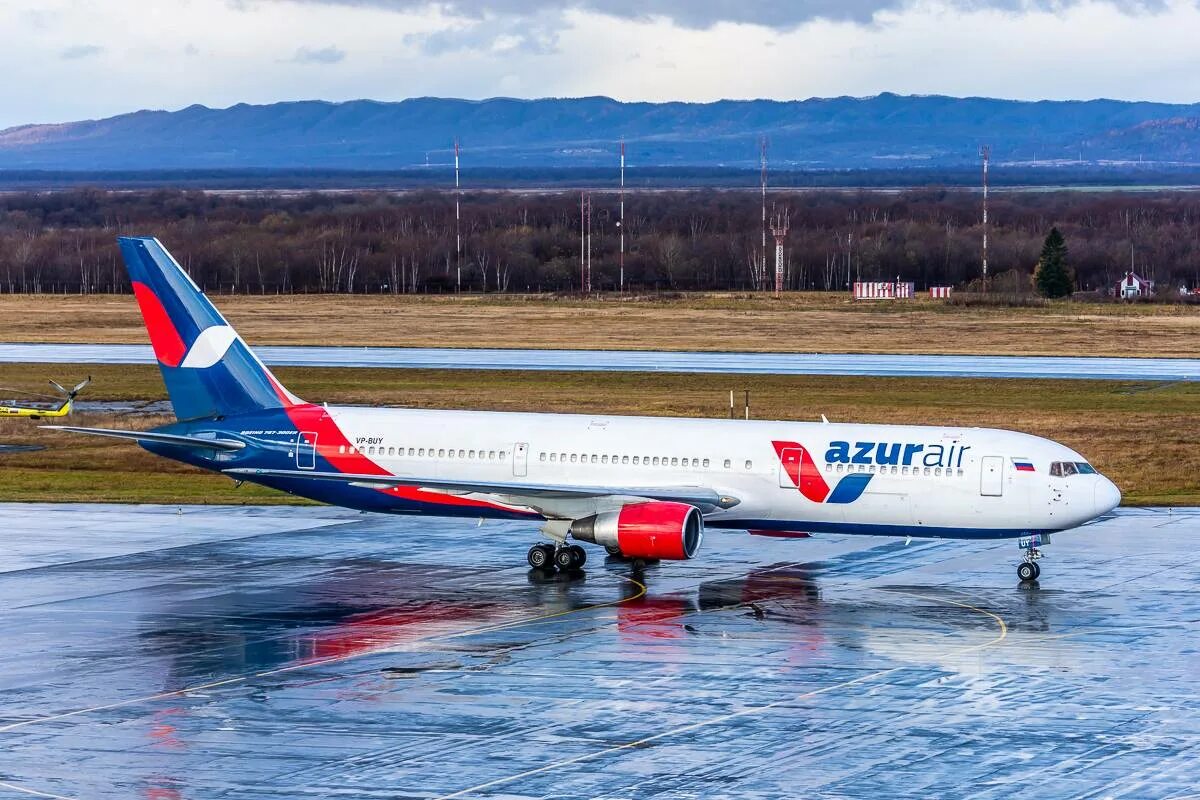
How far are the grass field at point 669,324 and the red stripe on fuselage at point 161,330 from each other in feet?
230

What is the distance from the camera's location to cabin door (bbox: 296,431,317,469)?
46.4 metres

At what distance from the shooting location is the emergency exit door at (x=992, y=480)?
42.2 meters

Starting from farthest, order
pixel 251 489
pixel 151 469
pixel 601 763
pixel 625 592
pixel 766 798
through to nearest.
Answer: pixel 151 469 < pixel 251 489 < pixel 625 592 < pixel 601 763 < pixel 766 798

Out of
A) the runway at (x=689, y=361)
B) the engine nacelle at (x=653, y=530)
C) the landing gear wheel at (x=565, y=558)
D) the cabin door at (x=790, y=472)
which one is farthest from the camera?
the runway at (x=689, y=361)

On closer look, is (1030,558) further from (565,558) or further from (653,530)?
(565,558)

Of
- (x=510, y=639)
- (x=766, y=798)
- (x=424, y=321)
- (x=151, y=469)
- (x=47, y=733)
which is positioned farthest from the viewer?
(x=424, y=321)

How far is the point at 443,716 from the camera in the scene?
97.6ft

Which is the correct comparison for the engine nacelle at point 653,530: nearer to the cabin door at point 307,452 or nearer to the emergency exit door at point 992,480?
the emergency exit door at point 992,480

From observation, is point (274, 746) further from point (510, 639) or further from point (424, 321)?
point (424, 321)

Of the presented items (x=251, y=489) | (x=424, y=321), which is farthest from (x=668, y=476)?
(x=424, y=321)

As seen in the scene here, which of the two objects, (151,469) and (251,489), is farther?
(151,469)

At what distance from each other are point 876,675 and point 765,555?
47.8 feet

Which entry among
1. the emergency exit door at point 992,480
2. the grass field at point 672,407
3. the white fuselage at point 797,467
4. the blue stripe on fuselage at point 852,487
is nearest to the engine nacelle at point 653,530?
the white fuselage at point 797,467

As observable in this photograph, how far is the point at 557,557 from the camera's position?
145ft
